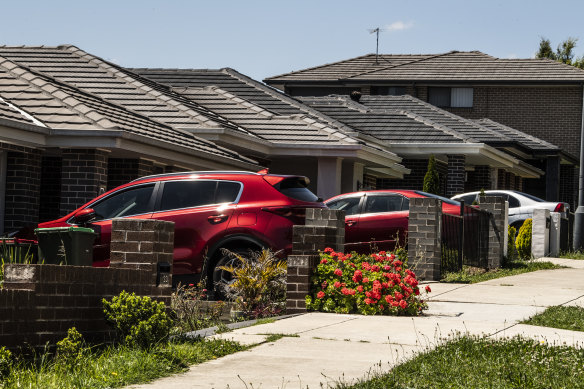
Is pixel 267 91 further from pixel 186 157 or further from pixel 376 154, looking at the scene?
pixel 186 157

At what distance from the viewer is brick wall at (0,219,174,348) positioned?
7.64 m

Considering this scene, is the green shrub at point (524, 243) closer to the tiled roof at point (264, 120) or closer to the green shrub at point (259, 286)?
the tiled roof at point (264, 120)

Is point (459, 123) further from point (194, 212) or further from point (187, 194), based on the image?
point (194, 212)

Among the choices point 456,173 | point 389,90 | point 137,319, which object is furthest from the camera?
point 389,90

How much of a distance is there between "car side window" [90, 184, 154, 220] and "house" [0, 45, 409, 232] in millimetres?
1850

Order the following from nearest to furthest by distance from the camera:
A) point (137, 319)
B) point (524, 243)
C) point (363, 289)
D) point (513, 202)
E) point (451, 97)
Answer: point (137, 319) → point (363, 289) → point (524, 243) → point (513, 202) → point (451, 97)

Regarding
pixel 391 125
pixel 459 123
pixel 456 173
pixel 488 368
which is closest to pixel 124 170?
pixel 488 368

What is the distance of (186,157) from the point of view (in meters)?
18.0

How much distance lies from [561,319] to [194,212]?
17.0 feet

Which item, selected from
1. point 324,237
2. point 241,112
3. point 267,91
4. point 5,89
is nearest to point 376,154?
point 241,112

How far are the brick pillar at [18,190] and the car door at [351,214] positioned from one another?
554 centimetres

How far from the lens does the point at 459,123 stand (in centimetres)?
3422

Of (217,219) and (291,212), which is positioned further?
(291,212)

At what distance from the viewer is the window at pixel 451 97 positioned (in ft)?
150
